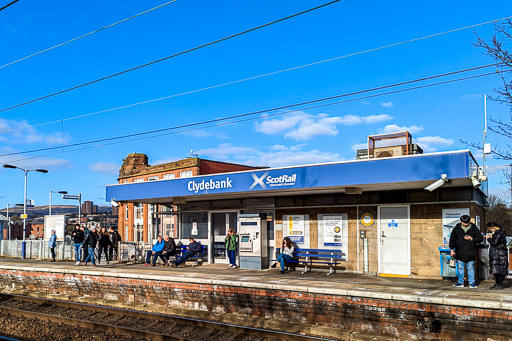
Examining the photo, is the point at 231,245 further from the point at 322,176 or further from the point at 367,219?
the point at 367,219

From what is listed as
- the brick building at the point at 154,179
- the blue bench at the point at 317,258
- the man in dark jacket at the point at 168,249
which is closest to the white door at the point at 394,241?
the blue bench at the point at 317,258

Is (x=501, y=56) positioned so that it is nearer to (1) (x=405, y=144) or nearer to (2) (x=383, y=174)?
(2) (x=383, y=174)

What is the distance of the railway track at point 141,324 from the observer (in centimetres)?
1005

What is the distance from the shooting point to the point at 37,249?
26.4 m

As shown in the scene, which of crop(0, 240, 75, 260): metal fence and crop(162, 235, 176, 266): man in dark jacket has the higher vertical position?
crop(162, 235, 176, 266): man in dark jacket

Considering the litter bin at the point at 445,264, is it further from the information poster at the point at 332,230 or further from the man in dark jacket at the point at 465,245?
the information poster at the point at 332,230

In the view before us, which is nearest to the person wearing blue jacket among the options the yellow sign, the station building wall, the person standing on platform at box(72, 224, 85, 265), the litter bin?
the person standing on platform at box(72, 224, 85, 265)

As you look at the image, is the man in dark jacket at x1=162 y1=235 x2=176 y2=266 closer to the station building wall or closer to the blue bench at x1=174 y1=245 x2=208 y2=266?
the blue bench at x1=174 y1=245 x2=208 y2=266

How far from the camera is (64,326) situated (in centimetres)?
1188

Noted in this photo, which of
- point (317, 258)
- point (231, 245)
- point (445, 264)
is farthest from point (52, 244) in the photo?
point (445, 264)

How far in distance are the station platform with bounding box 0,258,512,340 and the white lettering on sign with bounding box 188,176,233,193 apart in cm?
432

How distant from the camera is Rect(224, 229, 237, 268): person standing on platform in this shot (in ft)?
59.6

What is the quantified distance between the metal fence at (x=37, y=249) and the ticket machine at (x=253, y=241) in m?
10.3

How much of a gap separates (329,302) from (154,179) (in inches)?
1070
